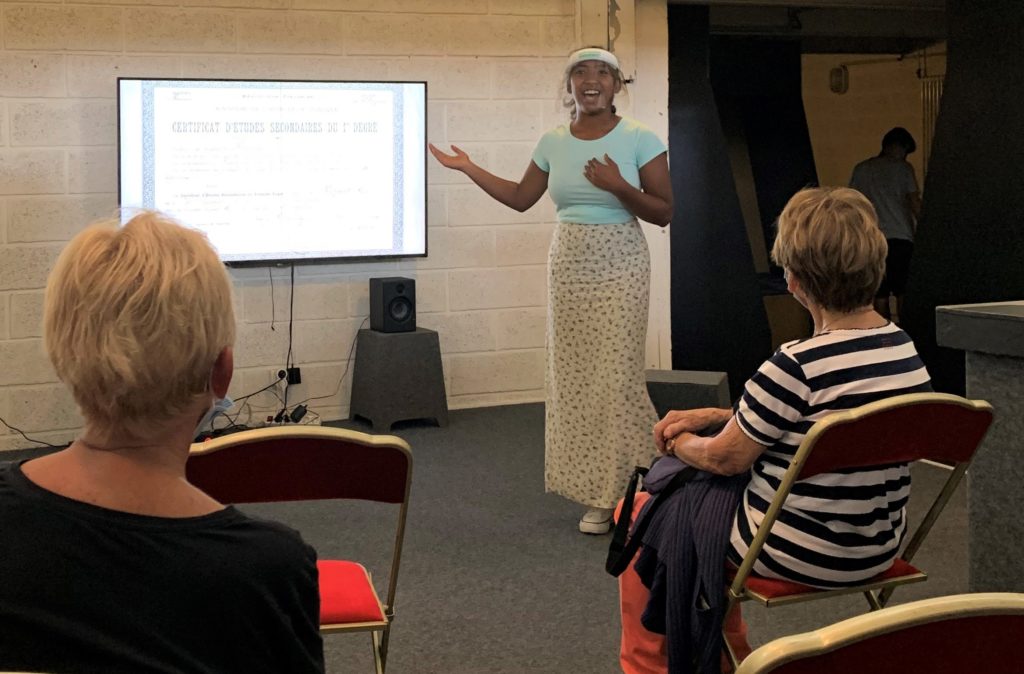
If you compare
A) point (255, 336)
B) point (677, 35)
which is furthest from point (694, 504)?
point (677, 35)

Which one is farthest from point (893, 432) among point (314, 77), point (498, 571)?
point (314, 77)

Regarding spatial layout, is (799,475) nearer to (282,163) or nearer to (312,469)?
(312,469)

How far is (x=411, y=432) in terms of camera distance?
5539 mm

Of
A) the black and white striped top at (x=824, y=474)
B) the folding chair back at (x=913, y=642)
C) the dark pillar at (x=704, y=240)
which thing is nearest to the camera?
the folding chair back at (x=913, y=642)

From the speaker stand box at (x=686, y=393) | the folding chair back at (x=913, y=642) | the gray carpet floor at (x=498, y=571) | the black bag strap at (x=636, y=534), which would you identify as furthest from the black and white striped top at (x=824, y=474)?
the speaker stand box at (x=686, y=393)

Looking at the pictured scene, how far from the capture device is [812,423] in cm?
212

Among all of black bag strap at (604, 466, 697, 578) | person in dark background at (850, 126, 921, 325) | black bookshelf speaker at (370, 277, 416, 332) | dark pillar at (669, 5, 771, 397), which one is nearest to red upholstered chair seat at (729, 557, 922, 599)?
black bag strap at (604, 466, 697, 578)

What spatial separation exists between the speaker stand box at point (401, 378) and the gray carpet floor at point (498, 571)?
49cm

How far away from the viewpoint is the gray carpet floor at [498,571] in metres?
2.89

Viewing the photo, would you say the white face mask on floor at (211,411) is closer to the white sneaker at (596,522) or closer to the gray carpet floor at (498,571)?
the gray carpet floor at (498,571)

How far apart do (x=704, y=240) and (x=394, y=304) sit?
5.76 ft

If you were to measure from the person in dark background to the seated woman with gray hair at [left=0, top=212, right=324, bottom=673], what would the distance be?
731 cm

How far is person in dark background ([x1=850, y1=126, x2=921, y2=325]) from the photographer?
7938 mm

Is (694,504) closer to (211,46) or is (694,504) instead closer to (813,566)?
(813,566)
